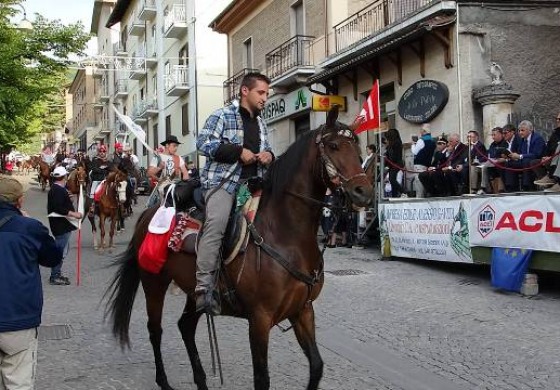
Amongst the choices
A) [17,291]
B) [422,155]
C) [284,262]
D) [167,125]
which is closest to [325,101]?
[422,155]

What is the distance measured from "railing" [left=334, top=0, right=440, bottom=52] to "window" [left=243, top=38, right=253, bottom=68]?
796cm

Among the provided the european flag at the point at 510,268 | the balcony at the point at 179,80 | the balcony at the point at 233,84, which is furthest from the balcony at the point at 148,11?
the european flag at the point at 510,268

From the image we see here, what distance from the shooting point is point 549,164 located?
34.5 ft

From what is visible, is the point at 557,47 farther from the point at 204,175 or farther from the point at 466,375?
the point at 204,175

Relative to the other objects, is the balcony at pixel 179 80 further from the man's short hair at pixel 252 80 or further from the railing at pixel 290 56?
the man's short hair at pixel 252 80

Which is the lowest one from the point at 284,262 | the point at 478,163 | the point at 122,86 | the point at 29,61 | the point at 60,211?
the point at 284,262

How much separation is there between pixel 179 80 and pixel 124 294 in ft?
96.6

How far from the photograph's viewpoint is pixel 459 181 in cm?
1248

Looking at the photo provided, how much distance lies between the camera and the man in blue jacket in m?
3.92

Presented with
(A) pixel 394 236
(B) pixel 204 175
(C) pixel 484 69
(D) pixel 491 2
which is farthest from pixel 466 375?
(D) pixel 491 2

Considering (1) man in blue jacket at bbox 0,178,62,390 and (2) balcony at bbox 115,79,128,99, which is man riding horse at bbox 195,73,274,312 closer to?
(1) man in blue jacket at bbox 0,178,62,390

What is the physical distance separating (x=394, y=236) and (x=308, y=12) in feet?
35.9

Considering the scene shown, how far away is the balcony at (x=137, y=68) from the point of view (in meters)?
42.5

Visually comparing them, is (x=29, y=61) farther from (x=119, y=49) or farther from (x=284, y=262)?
(x=119, y=49)
